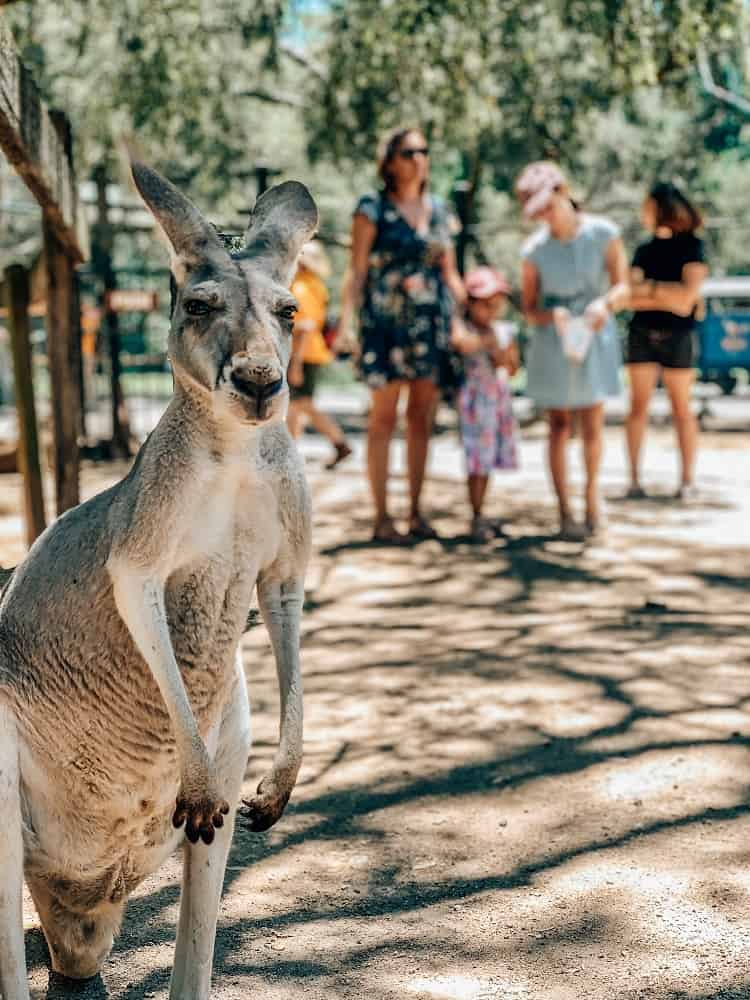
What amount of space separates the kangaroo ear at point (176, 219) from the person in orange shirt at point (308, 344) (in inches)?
234

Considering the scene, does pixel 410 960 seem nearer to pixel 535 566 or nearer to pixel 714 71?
pixel 535 566

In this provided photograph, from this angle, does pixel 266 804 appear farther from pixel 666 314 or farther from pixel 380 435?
pixel 666 314

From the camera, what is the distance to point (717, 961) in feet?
9.10

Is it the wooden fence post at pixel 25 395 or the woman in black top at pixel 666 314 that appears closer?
the wooden fence post at pixel 25 395

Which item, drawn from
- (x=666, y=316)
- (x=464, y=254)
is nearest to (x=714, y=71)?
(x=464, y=254)

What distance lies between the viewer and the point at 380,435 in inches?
282

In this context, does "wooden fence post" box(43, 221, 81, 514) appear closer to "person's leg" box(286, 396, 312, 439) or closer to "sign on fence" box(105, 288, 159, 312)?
"person's leg" box(286, 396, 312, 439)

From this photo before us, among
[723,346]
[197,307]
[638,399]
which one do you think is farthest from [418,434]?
[723,346]

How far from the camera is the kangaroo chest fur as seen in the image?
236cm

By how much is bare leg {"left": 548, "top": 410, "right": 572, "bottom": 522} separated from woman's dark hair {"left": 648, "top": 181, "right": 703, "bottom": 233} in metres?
1.60

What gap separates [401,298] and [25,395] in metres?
2.38

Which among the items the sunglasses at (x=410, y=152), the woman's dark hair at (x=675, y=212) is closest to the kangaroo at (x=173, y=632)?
the sunglasses at (x=410, y=152)

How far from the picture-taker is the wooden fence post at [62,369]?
5.21 m

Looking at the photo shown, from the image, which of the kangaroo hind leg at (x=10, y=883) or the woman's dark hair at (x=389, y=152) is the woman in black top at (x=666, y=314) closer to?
the woman's dark hair at (x=389, y=152)
